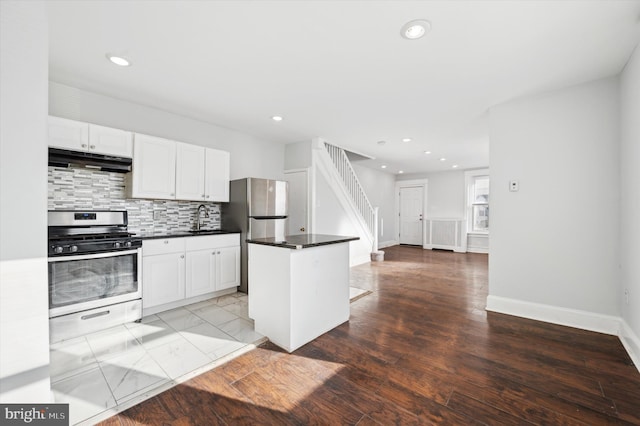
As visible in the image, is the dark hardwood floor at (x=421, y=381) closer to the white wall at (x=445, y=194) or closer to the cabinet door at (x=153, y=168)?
the cabinet door at (x=153, y=168)

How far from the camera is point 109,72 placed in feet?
8.44

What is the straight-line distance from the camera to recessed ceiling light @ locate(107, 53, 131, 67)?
2305mm

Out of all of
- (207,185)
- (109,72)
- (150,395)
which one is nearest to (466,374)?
(150,395)

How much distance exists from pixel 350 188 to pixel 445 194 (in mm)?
3954

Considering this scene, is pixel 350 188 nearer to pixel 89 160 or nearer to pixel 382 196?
pixel 382 196

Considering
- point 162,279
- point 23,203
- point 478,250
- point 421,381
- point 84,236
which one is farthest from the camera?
point 478,250

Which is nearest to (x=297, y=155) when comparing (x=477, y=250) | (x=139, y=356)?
(x=139, y=356)

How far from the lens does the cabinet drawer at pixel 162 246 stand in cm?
294

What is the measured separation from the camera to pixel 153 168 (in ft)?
10.6

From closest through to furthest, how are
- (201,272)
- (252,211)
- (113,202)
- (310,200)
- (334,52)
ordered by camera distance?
(334,52), (113,202), (201,272), (252,211), (310,200)

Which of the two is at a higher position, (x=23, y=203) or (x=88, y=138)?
(x=88, y=138)

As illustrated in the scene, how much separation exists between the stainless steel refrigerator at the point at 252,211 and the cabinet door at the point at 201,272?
455mm

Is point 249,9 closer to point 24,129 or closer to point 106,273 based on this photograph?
point 24,129

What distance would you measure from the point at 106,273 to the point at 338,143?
414 cm
